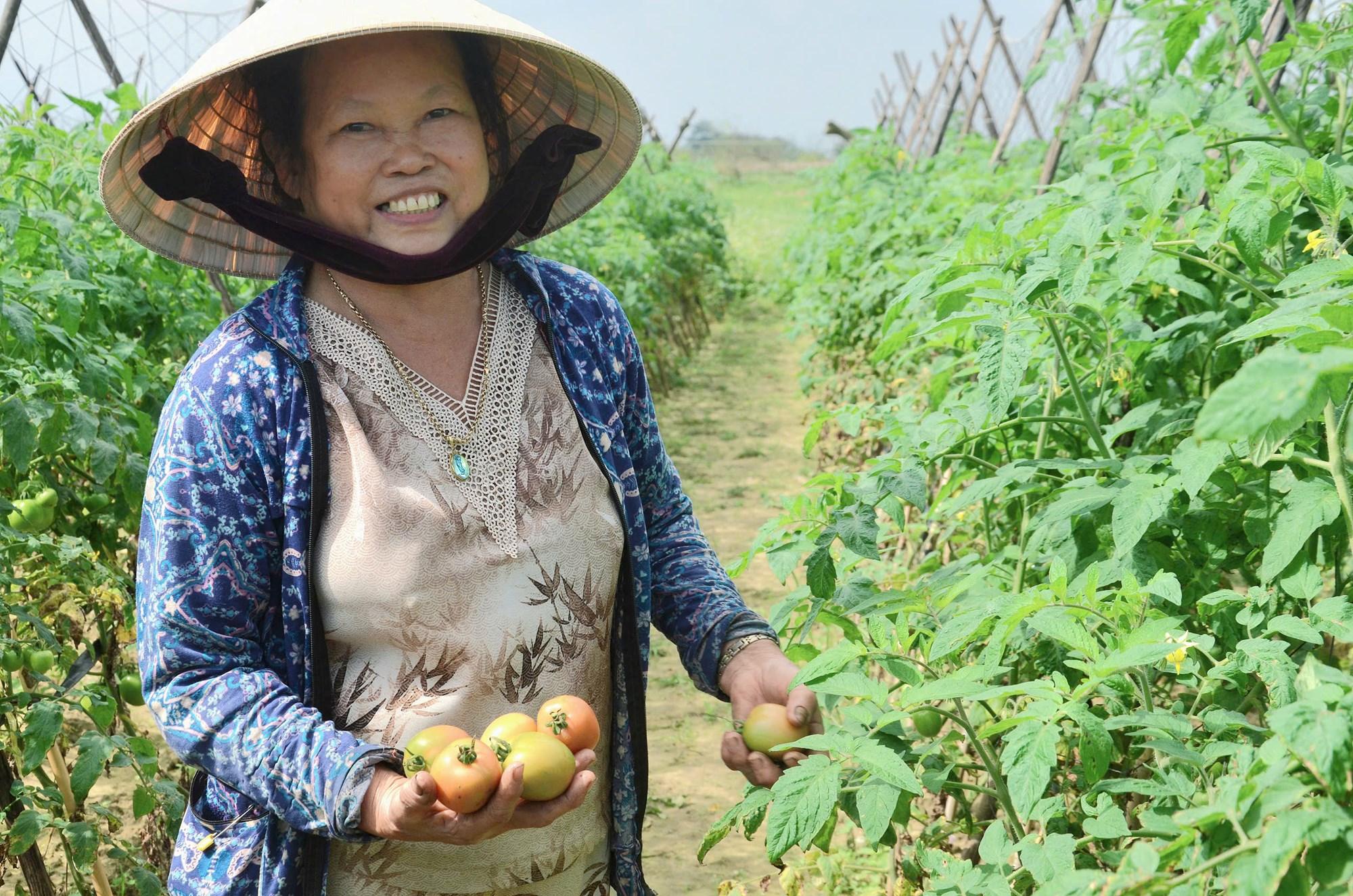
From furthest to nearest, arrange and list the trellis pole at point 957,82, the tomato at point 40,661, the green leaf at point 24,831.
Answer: the trellis pole at point 957,82 < the tomato at point 40,661 < the green leaf at point 24,831

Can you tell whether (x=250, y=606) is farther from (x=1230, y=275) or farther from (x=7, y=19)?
(x=7, y=19)

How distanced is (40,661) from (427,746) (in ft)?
4.70

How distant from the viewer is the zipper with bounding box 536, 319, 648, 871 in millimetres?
1647

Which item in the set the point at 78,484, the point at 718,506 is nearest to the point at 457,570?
the point at 78,484

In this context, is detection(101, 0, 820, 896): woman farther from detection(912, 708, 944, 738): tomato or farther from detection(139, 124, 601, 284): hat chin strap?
detection(912, 708, 944, 738): tomato

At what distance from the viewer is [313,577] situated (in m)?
1.45

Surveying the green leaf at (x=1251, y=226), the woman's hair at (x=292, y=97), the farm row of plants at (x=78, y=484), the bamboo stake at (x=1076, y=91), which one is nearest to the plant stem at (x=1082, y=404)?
the green leaf at (x=1251, y=226)

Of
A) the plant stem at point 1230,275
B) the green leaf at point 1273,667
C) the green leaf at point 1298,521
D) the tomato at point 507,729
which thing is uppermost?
the plant stem at point 1230,275

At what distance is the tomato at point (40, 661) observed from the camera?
241 cm

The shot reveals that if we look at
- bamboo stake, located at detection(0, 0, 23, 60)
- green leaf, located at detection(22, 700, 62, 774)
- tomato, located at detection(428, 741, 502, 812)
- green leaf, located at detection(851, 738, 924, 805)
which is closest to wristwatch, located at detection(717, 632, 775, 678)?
green leaf, located at detection(851, 738, 924, 805)

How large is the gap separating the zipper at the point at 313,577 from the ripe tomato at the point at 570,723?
26 centimetres

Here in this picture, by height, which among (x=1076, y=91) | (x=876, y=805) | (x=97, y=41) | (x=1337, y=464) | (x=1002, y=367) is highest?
(x=97, y=41)

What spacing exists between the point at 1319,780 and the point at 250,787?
105cm

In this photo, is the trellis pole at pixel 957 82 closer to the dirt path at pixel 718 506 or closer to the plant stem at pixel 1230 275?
the dirt path at pixel 718 506
